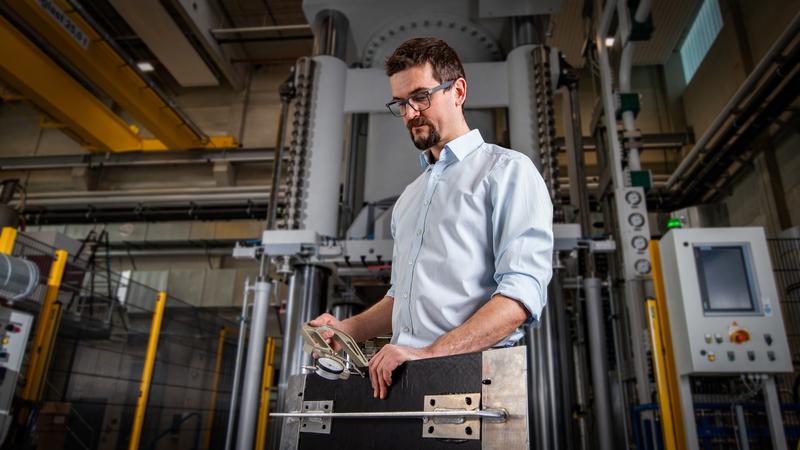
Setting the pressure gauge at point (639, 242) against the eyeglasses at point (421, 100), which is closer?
the eyeglasses at point (421, 100)

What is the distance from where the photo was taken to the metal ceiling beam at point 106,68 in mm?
4848

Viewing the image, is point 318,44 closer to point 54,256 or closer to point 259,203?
point 54,256

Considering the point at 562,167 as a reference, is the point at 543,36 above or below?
below

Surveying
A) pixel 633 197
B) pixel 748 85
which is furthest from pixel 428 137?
pixel 748 85

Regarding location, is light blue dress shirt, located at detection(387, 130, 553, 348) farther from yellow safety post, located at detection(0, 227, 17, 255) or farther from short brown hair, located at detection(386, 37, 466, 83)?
yellow safety post, located at detection(0, 227, 17, 255)

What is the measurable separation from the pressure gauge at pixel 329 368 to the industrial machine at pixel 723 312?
2.20m

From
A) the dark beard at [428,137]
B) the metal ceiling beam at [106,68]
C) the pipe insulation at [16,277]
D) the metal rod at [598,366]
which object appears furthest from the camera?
the metal ceiling beam at [106,68]

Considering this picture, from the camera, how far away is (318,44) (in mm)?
3490

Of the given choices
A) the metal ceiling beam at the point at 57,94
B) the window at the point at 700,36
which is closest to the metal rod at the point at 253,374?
the metal ceiling beam at the point at 57,94

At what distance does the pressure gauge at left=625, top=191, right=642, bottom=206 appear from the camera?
11.8ft

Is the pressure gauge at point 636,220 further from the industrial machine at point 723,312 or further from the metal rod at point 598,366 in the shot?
the metal rod at point 598,366

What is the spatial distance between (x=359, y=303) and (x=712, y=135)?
14.2 ft

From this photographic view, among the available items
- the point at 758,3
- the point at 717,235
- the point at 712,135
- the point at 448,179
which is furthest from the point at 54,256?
the point at 758,3

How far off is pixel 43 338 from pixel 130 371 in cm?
229
